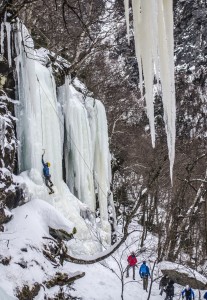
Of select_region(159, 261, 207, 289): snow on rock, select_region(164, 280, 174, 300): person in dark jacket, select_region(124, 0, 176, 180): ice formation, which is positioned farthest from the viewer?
select_region(159, 261, 207, 289): snow on rock

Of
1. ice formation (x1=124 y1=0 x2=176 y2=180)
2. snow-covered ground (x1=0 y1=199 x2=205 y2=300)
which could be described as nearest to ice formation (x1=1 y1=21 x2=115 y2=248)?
snow-covered ground (x1=0 y1=199 x2=205 y2=300)

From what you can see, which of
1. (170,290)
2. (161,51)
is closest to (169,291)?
(170,290)

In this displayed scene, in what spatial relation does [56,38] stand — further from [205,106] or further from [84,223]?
[205,106]

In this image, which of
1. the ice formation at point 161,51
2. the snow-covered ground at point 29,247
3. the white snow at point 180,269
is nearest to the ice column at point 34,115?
the snow-covered ground at point 29,247

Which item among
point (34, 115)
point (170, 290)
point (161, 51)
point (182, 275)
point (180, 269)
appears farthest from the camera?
point (182, 275)

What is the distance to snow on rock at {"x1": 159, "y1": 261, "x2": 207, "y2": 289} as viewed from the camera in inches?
448

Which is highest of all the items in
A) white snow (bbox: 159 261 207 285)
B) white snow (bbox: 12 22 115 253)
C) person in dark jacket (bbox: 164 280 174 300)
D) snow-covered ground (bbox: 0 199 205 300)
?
white snow (bbox: 12 22 115 253)

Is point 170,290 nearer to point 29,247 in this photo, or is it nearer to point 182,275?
point 182,275

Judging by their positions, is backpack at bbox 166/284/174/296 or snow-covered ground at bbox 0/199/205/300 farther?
backpack at bbox 166/284/174/296

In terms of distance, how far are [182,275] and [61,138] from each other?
18.6 feet

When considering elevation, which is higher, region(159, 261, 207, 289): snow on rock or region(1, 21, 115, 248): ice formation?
region(1, 21, 115, 248): ice formation

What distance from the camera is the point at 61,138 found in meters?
10.4

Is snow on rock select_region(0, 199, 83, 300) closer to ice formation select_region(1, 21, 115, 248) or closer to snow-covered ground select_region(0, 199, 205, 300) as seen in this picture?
snow-covered ground select_region(0, 199, 205, 300)

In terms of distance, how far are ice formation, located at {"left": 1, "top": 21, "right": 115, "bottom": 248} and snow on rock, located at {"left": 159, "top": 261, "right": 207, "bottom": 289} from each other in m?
1.98
